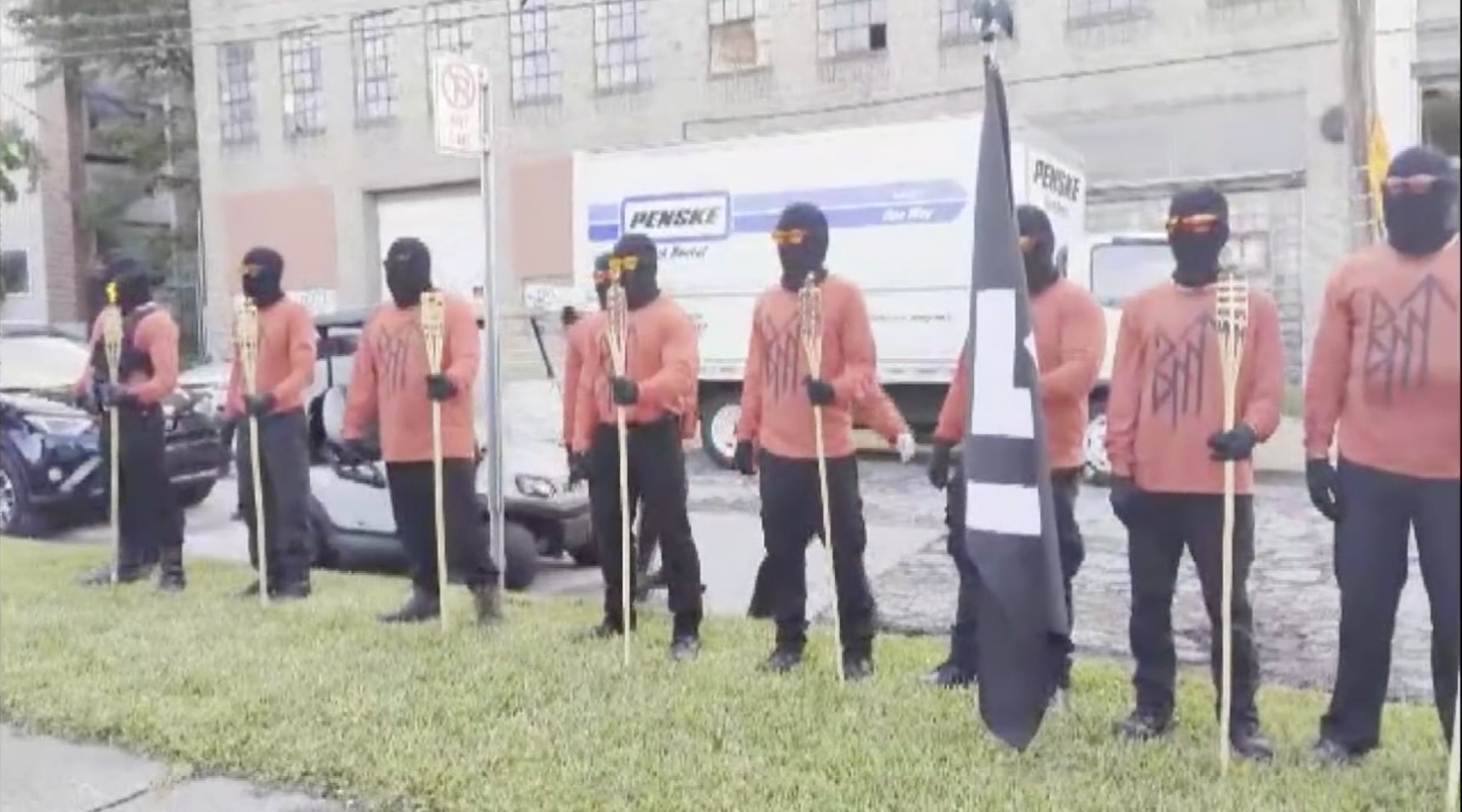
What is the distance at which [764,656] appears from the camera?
579cm

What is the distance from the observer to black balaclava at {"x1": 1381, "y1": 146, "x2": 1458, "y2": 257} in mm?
3311

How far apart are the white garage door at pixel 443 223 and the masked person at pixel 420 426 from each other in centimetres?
343

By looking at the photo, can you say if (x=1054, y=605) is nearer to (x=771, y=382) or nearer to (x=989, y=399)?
(x=989, y=399)

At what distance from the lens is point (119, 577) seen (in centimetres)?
791

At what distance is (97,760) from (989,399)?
3281 mm

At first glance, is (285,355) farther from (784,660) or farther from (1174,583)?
(1174,583)

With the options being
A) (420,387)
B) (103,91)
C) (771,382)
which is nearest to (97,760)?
(420,387)

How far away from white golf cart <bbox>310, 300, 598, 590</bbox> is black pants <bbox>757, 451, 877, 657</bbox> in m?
2.66

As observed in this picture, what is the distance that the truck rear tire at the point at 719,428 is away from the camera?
13.5 m

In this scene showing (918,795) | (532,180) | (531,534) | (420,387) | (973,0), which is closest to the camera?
(918,795)

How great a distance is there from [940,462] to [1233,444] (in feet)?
4.31

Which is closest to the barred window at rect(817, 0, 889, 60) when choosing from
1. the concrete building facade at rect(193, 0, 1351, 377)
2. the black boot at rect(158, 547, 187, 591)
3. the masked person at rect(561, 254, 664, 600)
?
the concrete building facade at rect(193, 0, 1351, 377)

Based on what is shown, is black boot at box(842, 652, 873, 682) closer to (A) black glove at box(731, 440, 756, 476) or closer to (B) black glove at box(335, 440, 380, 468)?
(A) black glove at box(731, 440, 756, 476)

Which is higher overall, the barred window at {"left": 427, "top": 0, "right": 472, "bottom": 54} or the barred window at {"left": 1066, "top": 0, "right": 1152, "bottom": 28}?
the barred window at {"left": 427, "top": 0, "right": 472, "bottom": 54}
